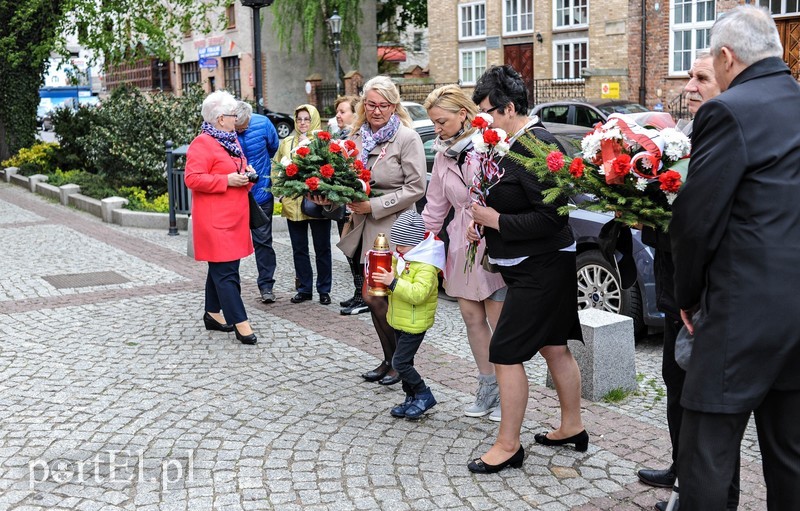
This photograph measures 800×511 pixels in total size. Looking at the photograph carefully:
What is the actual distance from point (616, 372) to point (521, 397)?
5.01 ft

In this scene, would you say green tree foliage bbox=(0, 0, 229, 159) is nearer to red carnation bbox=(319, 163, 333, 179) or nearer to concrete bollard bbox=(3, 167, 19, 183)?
concrete bollard bbox=(3, 167, 19, 183)

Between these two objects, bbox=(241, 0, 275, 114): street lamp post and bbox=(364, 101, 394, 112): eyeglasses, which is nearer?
bbox=(364, 101, 394, 112): eyeglasses

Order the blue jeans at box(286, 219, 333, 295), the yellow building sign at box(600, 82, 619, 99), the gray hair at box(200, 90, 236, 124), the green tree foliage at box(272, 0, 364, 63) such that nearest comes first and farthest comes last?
the gray hair at box(200, 90, 236, 124), the blue jeans at box(286, 219, 333, 295), the yellow building sign at box(600, 82, 619, 99), the green tree foliage at box(272, 0, 364, 63)

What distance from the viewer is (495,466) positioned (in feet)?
15.1

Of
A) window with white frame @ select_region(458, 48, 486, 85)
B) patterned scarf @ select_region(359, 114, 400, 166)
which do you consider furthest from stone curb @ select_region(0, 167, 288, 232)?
window with white frame @ select_region(458, 48, 486, 85)

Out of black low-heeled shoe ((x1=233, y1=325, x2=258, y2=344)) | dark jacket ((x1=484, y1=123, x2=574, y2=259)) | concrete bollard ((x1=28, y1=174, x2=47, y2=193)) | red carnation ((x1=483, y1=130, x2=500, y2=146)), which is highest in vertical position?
red carnation ((x1=483, y1=130, x2=500, y2=146))

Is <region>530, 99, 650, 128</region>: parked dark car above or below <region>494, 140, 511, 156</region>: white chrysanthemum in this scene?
above

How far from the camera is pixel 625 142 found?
3.78 metres

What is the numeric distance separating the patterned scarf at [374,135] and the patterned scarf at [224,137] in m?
1.12

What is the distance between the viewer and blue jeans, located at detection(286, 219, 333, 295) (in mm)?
8648

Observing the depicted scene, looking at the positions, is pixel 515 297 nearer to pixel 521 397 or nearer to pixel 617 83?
pixel 521 397

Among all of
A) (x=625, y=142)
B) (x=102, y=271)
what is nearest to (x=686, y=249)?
(x=625, y=142)

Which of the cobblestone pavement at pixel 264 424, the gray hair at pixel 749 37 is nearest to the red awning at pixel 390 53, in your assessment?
the cobblestone pavement at pixel 264 424

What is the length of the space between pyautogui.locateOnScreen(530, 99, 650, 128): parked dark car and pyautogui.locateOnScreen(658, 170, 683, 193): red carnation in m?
16.3
